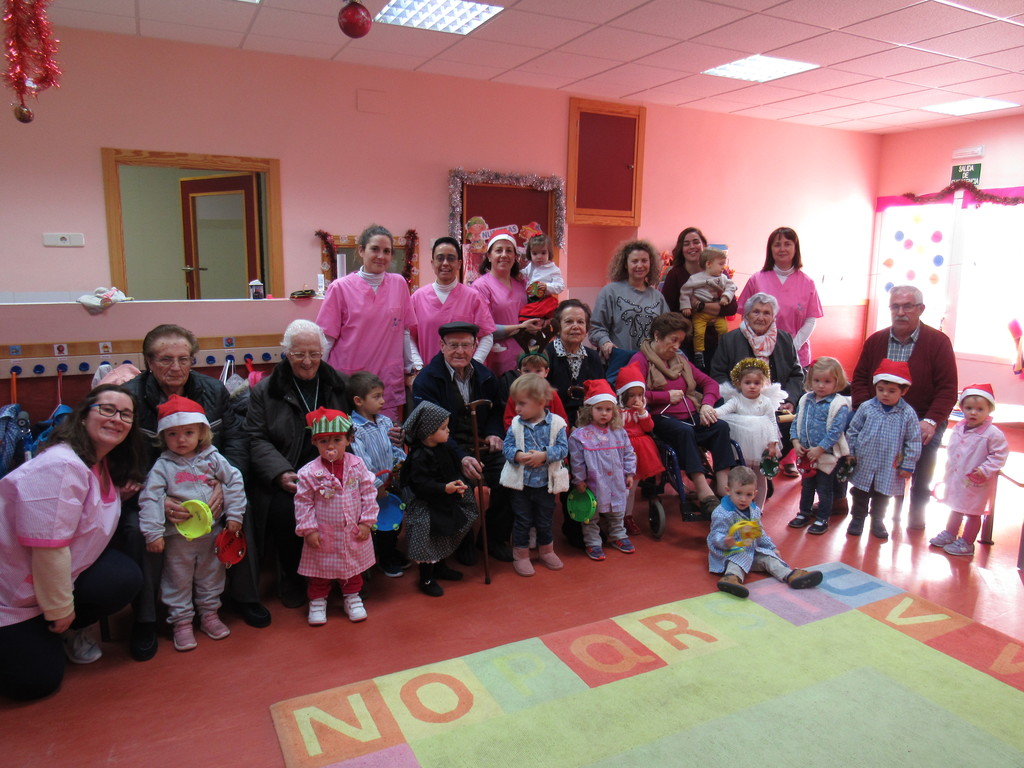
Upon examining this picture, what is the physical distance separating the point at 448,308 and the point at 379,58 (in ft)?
10.2

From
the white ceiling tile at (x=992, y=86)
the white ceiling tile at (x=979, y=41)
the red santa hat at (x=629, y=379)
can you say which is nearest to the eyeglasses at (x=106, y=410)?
the red santa hat at (x=629, y=379)

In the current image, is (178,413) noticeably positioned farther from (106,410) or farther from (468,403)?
(468,403)

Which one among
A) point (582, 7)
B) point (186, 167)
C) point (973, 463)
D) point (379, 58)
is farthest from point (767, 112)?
point (186, 167)

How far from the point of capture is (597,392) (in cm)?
356

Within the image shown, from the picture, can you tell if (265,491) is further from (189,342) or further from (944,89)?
(944,89)

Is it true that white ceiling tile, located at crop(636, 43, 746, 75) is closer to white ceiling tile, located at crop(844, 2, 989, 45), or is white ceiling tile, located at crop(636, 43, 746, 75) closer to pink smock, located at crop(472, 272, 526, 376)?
white ceiling tile, located at crop(844, 2, 989, 45)

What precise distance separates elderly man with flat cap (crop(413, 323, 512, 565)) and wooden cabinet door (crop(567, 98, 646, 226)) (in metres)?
A: 4.09

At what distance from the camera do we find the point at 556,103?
703 cm

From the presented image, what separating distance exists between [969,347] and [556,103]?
5.67 meters

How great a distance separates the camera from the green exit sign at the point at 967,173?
8.09 meters

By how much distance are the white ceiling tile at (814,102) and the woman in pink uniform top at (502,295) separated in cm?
465

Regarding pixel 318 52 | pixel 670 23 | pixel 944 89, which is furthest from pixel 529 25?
pixel 944 89

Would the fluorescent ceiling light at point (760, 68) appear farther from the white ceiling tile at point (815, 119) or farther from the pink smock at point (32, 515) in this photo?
the pink smock at point (32, 515)

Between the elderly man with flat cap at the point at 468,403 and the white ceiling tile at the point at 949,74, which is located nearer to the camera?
the elderly man with flat cap at the point at 468,403
